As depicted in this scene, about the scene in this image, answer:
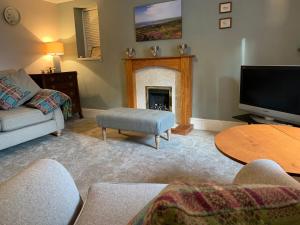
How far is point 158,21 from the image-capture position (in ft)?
11.7

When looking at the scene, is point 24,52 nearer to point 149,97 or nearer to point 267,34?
point 149,97

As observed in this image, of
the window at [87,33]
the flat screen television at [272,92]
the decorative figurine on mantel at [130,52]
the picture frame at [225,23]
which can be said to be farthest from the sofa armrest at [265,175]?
the window at [87,33]

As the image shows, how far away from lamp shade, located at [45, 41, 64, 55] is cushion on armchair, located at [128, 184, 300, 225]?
4.42 metres

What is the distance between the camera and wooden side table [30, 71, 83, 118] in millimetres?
3840

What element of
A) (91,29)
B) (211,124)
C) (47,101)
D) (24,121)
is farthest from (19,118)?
(211,124)

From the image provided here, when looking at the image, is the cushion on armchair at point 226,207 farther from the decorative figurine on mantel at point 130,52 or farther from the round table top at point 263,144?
the decorative figurine on mantel at point 130,52

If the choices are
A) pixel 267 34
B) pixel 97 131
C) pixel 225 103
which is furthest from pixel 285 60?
pixel 97 131

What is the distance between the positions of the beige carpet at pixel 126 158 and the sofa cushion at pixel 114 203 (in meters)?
0.94

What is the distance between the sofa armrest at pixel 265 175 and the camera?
31.9 inches

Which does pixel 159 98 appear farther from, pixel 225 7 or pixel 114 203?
pixel 114 203

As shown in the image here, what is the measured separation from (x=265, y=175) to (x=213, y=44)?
106 inches

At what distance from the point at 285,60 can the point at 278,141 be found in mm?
1740

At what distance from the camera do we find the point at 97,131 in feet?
11.9

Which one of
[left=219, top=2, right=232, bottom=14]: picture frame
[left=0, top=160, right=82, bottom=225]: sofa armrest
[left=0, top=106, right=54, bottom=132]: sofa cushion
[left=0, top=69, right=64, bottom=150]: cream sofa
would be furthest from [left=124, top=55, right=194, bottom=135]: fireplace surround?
[left=0, top=160, right=82, bottom=225]: sofa armrest
